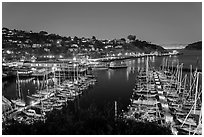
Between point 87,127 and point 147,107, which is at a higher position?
point 87,127

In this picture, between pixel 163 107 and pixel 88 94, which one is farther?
pixel 88 94

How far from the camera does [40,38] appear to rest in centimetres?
3005

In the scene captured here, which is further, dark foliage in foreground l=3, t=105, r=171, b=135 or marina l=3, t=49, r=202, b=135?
marina l=3, t=49, r=202, b=135

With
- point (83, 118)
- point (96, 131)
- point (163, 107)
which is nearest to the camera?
point (96, 131)

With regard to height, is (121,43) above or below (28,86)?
Result: above

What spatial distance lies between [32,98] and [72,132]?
5.47m

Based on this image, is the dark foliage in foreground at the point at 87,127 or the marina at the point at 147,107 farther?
the marina at the point at 147,107

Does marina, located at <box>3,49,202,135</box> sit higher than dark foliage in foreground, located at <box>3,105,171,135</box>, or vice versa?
dark foliage in foreground, located at <box>3,105,171,135</box>

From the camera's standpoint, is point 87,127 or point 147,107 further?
point 147,107

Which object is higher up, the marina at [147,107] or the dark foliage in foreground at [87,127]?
the dark foliage in foreground at [87,127]

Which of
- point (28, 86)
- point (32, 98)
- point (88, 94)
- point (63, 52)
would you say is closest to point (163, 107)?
point (88, 94)

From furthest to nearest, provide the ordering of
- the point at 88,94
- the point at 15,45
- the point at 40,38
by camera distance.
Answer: the point at 40,38
the point at 15,45
the point at 88,94

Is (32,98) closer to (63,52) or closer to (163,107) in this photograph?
(163,107)

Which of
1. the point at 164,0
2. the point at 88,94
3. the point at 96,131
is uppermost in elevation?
the point at 164,0
